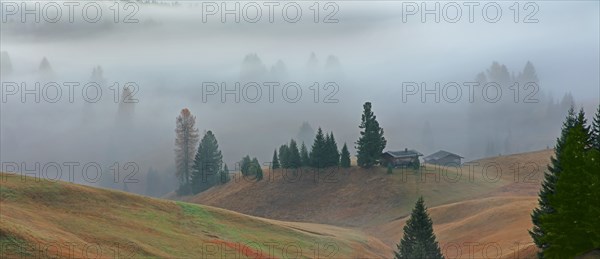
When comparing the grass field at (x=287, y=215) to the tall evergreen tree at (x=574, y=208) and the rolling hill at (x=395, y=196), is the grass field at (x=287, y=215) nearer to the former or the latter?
the rolling hill at (x=395, y=196)

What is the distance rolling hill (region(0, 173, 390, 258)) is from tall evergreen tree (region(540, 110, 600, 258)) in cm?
2897

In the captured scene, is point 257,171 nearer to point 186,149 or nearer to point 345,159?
point 345,159

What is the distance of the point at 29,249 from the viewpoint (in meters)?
41.3

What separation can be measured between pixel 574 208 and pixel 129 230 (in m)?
38.0

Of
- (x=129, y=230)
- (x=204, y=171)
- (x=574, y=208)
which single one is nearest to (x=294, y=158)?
(x=204, y=171)

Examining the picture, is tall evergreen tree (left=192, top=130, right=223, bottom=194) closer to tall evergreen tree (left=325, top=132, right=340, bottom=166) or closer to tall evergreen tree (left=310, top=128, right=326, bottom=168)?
tall evergreen tree (left=310, top=128, right=326, bottom=168)

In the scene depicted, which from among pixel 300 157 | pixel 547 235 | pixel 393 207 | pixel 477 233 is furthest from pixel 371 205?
pixel 547 235

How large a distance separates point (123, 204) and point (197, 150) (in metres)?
87.2

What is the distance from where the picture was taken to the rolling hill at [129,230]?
150 ft

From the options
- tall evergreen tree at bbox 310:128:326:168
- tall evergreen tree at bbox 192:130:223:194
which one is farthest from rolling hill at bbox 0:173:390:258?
tall evergreen tree at bbox 192:130:223:194

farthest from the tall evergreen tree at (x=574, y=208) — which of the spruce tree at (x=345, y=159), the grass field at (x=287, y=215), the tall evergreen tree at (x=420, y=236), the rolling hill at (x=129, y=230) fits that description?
the spruce tree at (x=345, y=159)

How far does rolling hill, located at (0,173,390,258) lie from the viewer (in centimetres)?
4562

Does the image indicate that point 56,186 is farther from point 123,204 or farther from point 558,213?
point 558,213

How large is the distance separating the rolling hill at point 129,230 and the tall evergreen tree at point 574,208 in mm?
28969
